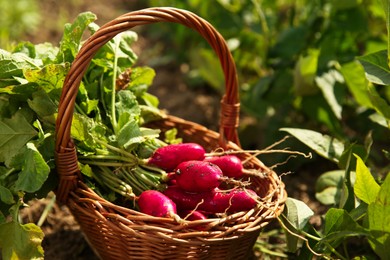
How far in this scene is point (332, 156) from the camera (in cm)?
218

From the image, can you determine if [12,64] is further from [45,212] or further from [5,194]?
[45,212]

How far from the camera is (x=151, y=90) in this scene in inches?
139

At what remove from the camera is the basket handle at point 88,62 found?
1.69m

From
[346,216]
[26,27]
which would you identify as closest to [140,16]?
[346,216]

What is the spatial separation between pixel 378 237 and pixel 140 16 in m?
0.89

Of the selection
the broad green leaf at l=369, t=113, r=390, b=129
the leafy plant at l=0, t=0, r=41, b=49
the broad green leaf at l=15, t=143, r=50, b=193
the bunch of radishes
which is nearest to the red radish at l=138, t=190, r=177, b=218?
the bunch of radishes

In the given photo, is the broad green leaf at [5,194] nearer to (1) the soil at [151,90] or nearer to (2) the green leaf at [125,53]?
(1) the soil at [151,90]

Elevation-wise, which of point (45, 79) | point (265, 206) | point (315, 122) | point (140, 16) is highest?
point (140, 16)

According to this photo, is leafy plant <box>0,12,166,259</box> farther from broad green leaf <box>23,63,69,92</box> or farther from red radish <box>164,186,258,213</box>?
red radish <box>164,186,258,213</box>

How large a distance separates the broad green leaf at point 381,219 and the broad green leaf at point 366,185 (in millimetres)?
70

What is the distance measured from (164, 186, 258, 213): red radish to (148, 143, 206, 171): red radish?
0.35 feet

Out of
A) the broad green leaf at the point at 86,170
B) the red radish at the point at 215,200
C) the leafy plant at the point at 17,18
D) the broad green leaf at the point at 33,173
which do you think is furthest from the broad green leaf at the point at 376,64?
the leafy plant at the point at 17,18

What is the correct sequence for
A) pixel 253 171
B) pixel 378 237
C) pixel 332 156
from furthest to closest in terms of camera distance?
pixel 332 156
pixel 253 171
pixel 378 237

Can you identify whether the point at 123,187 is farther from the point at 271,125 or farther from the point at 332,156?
the point at 271,125
